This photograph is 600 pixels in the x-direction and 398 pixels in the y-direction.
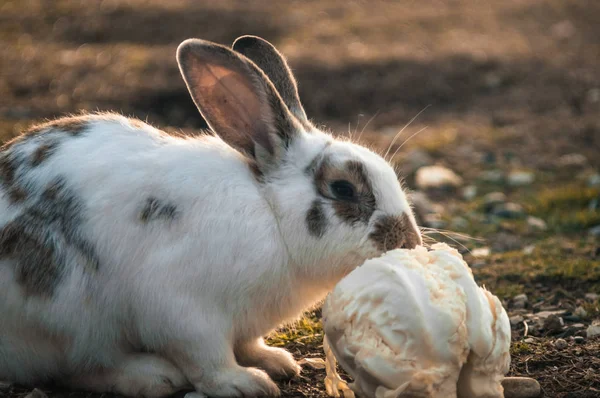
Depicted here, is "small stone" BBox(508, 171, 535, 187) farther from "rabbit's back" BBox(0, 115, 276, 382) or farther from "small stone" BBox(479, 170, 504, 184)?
"rabbit's back" BBox(0, 115, 276, 382)

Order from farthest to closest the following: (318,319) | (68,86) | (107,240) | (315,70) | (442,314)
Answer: (315,70) < (68,86) < (318,319) < (107,240) < (442,314)

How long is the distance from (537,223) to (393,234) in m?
4.04

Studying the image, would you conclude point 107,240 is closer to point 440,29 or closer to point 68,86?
point 68,86

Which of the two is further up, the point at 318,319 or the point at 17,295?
the point at 17,295

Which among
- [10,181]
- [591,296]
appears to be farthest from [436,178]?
[10,181]

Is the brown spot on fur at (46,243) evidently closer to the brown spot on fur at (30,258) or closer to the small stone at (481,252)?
the brown spot on fur at (30,258)

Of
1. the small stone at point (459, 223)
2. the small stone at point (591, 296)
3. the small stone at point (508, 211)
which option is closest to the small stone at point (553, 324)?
the small stone at point (591, 296)

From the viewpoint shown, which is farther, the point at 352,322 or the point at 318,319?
the point at 318,319

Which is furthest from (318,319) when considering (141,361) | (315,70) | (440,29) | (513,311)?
(440,29)

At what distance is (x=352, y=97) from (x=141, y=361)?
25.2 ft

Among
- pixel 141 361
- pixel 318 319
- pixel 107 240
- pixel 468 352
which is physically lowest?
pixel 318 319

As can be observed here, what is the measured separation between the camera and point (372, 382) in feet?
12.7

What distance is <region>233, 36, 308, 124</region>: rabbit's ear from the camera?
5.14m

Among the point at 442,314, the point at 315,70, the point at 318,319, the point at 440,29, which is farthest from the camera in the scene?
the point at 440,29
